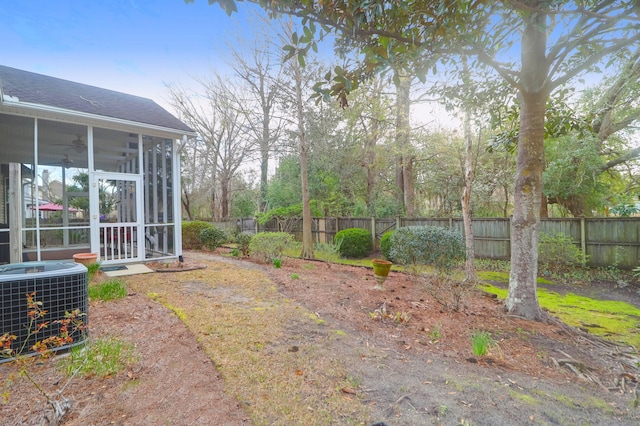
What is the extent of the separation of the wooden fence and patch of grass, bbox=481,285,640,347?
8.84 ft

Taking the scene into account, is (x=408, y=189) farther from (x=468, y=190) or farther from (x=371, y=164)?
(x=468, y=190)

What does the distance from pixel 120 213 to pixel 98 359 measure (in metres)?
6.46

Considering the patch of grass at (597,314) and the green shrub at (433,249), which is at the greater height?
the green shrub at (433,249)

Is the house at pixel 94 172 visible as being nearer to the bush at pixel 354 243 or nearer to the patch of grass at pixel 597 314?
the bush at pixel 354 243

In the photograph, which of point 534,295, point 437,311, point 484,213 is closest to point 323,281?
point 437,311

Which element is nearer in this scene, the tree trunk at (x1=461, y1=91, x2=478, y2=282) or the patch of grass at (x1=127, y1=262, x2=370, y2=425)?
the patch of grass at (x1=127, y1=262, x2=370, y2=425)

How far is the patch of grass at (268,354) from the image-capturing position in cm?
206

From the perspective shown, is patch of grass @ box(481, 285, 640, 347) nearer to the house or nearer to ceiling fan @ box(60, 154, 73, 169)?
the house

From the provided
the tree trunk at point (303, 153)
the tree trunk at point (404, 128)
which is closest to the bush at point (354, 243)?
the tree trunk at point (303, 153)

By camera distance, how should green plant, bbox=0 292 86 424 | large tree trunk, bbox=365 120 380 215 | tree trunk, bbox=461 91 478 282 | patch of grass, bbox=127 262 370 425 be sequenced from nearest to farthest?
green plant, bbox=0 292 86 424
patch of grass, bbox=127 262 370 425
tree trunk, bbox=461 91 478 282
large tree trunk, bbox=365 120 380 215

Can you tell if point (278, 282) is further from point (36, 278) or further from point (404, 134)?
point (404, 134)

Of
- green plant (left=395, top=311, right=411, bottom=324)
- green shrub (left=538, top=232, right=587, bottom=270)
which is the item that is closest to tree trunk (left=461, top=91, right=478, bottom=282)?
green plant (left=395, top=311, right=411, bottom=324)

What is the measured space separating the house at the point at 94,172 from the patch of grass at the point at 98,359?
470 centimetres

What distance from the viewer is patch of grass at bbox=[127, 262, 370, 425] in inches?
81.0
